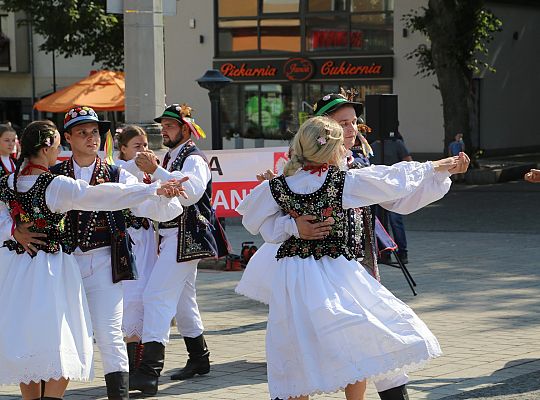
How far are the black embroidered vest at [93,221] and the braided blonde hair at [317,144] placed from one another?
4.49 ft

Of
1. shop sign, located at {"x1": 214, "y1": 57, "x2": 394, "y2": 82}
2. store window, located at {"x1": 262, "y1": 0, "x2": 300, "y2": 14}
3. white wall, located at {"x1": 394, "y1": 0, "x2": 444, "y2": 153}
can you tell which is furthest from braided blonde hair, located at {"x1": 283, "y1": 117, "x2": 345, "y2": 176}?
store window, located at {"x1": 262, "y1": 0, "x2": 300, "y2": 14}

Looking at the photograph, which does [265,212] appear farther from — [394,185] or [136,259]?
[136,259]

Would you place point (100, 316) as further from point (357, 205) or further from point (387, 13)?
point (387, 13)

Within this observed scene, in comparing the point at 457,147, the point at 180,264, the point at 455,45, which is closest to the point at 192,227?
the point at 180,264

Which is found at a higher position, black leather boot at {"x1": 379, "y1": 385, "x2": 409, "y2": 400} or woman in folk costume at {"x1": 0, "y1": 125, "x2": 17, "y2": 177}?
woman in folk costume at {"x1": 0, "y1": 125, "x2": 17, "y2": 177}

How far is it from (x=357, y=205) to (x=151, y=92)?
6.04 m

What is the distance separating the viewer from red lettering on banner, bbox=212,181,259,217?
13.4 metres

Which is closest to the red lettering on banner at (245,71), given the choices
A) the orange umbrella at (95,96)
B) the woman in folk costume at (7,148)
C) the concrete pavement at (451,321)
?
the orange umbrella at (95,96)

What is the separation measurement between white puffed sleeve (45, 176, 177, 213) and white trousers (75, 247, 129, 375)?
438 mm

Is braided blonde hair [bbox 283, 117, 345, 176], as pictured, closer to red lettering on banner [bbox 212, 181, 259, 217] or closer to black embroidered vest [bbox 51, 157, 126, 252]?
black embroidered vest [bbox 51, 157, 126, 252]

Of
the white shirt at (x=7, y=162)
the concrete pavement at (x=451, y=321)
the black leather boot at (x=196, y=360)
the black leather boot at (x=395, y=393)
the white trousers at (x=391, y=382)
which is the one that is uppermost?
the white shirt at (x=7, y=162)

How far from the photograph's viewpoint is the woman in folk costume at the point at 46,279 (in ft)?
19.9

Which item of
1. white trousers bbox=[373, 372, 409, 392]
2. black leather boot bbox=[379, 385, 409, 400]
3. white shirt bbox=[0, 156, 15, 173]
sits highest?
white shirt bbox=[0, 156, 15, 173]

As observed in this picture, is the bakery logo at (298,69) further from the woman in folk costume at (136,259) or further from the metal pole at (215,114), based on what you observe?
the woman in folk costume at (136,259)
